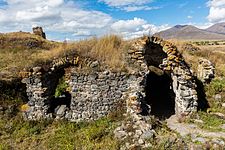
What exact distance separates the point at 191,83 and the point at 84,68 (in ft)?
15.2

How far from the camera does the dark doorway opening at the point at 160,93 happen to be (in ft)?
51.7

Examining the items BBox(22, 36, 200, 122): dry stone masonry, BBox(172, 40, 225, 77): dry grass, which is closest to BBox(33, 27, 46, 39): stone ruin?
BBox(172, 40, 225, 77): dry grass

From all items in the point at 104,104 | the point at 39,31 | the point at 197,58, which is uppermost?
the point at 39,31

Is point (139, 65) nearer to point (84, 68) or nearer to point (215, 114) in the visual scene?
point (84, 68)

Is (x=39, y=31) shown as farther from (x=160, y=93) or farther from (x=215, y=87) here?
(x=215, y=87)

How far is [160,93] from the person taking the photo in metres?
17.5

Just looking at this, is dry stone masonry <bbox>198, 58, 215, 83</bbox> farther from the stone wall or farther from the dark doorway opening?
the stone wall

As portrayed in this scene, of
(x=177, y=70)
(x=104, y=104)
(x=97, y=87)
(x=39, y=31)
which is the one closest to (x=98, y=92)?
(x=97, y=87)

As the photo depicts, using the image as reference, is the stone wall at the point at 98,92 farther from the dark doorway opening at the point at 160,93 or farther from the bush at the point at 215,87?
the bush at the point at 215,87

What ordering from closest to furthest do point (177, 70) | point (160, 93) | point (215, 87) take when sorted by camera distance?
point (177, 70) → point (215, 87) → point (160, 93)

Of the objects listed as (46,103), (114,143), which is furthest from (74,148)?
(46,103)

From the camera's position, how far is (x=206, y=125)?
12.7 meters

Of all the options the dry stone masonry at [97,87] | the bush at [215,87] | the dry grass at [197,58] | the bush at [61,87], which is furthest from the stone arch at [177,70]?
the bush at [61,87]

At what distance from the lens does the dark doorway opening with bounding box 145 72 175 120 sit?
1575 cm
